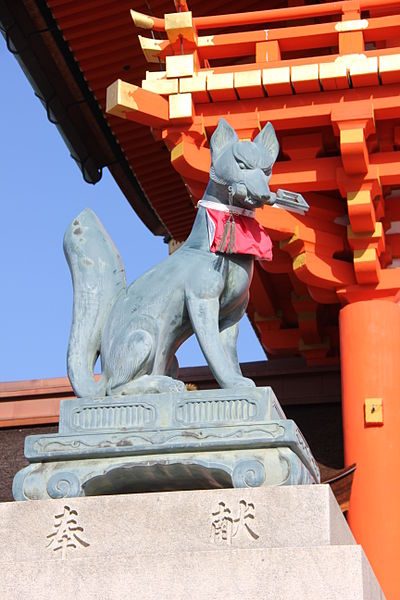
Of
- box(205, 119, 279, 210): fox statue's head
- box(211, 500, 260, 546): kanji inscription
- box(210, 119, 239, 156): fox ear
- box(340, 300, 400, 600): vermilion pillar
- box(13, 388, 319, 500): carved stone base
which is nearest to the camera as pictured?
box(211, 500, 260, 546): kanji inscription

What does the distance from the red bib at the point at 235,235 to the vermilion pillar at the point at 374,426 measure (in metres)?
2.58

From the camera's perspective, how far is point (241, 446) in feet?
12.4

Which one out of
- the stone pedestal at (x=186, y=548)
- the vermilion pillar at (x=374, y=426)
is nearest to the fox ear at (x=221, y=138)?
the stone pedestal at (x=186, y=548)

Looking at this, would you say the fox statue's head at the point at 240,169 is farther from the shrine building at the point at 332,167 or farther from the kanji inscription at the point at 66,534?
the shrine building at the point at 332,167

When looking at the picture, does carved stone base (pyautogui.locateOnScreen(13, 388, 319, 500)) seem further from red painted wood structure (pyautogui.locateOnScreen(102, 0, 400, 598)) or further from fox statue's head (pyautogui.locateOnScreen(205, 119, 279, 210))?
red painted wood structure (pyautogui.locateOnScreen(102, 0, 400, 598))

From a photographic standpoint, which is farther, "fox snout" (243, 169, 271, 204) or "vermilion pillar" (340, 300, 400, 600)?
"vermilion pillar" (340, 300, 400, 600)

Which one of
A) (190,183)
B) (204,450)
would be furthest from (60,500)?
(190,183)

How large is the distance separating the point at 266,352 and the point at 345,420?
→ 2.69m

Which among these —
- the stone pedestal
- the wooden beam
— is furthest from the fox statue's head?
the wooden beam

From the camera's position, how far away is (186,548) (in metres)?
3.59

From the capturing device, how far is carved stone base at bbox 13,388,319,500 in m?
3.76

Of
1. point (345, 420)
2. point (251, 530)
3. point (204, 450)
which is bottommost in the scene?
point (251, 530)

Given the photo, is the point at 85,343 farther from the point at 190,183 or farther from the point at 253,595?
the point at 190,183

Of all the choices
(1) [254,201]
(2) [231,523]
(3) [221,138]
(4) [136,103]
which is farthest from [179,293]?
(4) [136,103]
